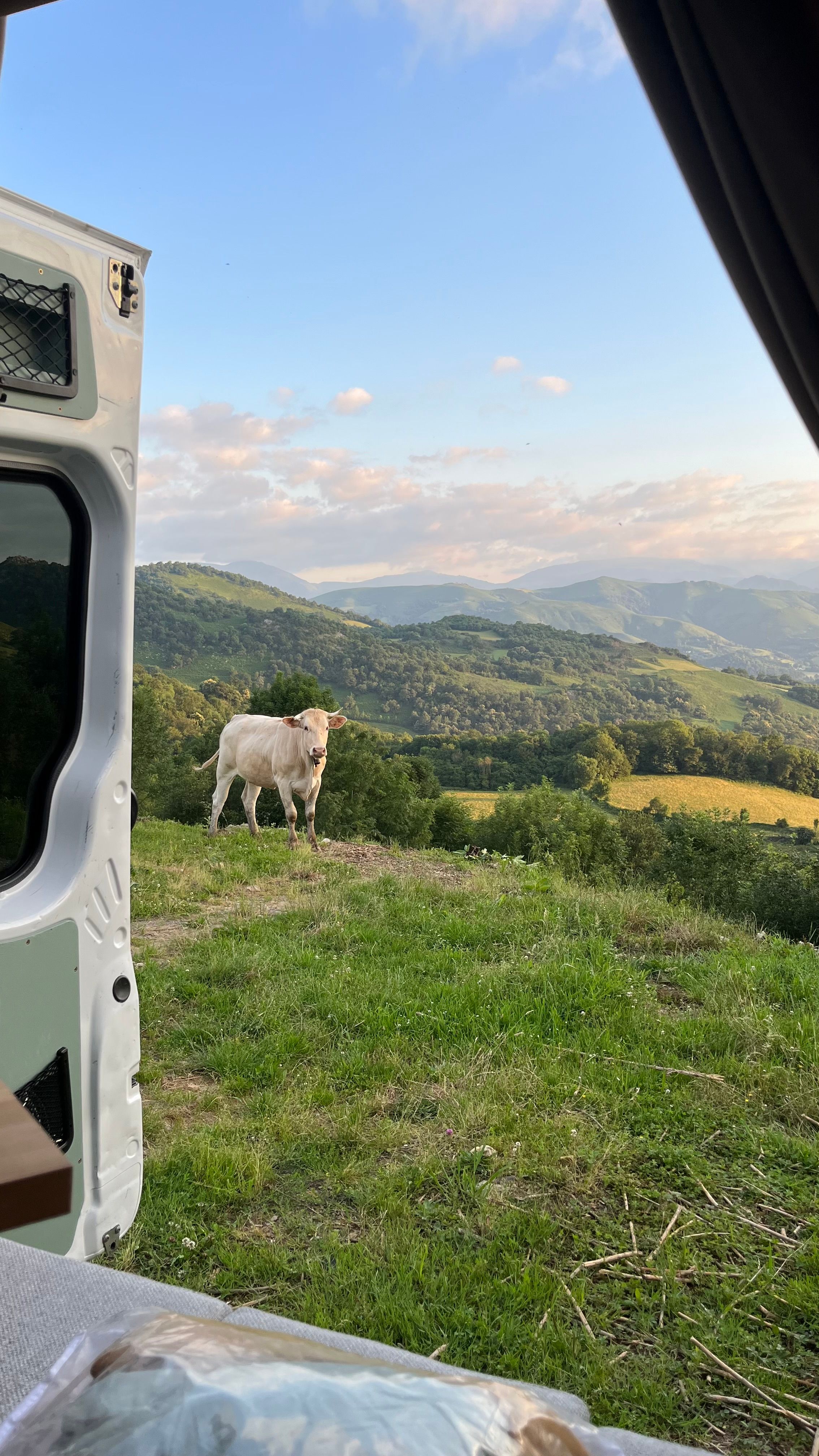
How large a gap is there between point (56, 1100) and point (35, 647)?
1425mm

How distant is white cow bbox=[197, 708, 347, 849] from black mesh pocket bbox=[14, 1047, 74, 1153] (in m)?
7.96

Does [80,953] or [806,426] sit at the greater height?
[806,426]

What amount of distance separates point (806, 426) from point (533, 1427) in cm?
130

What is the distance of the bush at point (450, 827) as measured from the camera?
35.9m

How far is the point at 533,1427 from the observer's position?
34.7 inches

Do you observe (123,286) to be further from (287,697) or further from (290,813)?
(287,697)

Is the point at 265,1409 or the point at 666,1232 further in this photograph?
the point at 666,1232

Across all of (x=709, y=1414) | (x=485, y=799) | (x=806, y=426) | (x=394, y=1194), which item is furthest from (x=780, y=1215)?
(x=485, y=799)

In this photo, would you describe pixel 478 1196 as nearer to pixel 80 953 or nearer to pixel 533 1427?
pixel 80 953

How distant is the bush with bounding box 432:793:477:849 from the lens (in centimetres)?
3588

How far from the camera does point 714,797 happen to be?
198 feet

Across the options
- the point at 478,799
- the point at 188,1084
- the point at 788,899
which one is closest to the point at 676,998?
the point at 188,1084

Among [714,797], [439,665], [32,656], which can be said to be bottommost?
[714,797]

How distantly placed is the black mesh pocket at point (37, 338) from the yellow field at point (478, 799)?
37.6 m
